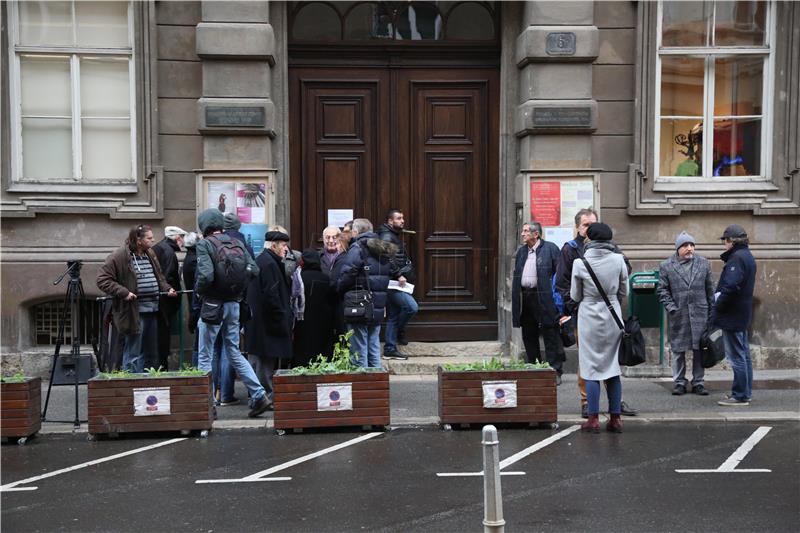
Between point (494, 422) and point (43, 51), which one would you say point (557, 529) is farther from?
point (43, 51)

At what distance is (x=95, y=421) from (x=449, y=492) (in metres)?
3.69

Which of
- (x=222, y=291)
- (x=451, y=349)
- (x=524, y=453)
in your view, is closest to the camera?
(x=524, y=453)

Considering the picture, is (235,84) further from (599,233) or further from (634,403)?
(634,403)

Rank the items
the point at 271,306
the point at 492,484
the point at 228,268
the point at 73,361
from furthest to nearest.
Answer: the point at 271,306
the point at 73,361
the point at 228,268
the point at 492,484

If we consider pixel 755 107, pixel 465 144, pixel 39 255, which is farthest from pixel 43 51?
pixel 755 107

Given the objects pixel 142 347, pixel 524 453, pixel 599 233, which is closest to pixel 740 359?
pixel 599 233

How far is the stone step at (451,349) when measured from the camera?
1323cm

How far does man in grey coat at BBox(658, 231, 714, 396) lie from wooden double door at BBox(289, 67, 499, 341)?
2809mm

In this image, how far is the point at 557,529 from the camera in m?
6.45

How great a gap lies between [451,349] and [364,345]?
257cm

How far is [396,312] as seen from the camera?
12914mm

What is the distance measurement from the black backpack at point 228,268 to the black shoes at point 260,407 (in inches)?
A: 44.2

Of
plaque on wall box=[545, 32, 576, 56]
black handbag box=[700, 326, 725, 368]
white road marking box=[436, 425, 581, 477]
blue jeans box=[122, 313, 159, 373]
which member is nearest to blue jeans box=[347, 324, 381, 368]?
blue jeans box=[122, 313, 159, 373]

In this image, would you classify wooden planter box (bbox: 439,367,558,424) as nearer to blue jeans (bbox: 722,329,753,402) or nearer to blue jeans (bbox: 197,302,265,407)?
blue jeans (bbox: 197,302,265,407)
